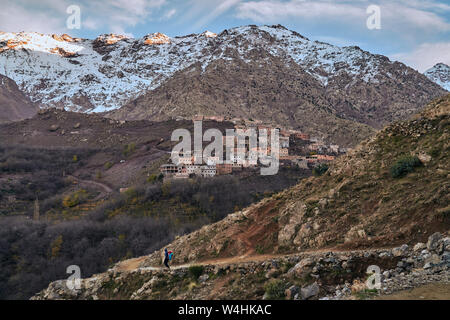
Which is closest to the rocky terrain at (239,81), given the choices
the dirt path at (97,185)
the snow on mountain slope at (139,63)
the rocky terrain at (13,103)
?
the snow on mountain slope at (139,63)

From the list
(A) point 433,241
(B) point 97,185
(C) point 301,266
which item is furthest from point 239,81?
(A) point 433,241

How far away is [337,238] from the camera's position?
8.48m

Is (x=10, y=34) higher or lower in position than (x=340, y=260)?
higher

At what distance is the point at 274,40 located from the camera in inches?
6516

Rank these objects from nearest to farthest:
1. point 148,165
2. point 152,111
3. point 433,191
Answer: point 433,191 < point 148,165 < point 152,111

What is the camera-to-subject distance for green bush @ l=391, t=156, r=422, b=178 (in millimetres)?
9148

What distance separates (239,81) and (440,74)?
11769 cm

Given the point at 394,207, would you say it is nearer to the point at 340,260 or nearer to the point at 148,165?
the point at 340,260

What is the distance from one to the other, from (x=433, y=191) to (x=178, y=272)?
619 centimetres

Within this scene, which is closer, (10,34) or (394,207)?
(394,207)

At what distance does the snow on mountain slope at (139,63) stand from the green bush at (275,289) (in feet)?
420

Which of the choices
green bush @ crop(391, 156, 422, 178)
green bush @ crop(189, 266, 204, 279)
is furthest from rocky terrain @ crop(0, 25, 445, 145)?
green bush @ crop(189, 266, 204, 279)

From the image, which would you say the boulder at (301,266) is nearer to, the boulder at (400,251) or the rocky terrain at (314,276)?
the rocky terrain at (314,276)
